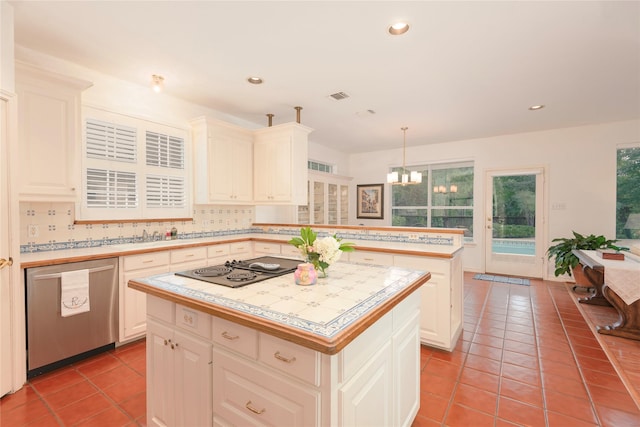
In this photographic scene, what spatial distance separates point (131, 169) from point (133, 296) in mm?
1418

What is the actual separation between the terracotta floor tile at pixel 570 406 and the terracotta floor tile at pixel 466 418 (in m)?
0.47

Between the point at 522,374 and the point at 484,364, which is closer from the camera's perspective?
the point at 522,374

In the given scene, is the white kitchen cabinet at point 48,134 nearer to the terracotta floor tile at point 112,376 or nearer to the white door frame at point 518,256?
the terracotta floor tile at point 112,376

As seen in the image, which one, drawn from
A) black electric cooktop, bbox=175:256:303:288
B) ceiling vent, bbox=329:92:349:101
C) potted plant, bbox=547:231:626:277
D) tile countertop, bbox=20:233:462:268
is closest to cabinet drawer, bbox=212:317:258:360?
black electric cooktop, bbox=175:256:303:288

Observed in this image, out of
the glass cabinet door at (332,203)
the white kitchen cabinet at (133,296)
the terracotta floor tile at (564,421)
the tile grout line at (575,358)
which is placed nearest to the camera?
the terracotta floor tile at (564,421)

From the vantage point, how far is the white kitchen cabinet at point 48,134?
7.69 ft

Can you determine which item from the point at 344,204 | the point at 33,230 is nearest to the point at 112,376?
the point at 33,230

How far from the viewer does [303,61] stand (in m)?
2.82

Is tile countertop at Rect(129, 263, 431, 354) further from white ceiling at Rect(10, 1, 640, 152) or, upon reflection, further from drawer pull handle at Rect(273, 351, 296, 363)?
white ceiling at Rect(10, 1, 640, 152)

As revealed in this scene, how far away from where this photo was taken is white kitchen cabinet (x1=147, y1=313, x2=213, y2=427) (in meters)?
1.37

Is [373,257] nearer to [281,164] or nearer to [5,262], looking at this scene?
[281,164]

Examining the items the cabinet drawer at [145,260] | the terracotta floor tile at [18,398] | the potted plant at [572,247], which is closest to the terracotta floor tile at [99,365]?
the terracotta floor tile at [18,398]

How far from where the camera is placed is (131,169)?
11.0ft

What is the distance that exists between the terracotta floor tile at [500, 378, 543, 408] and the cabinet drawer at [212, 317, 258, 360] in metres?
1.97
